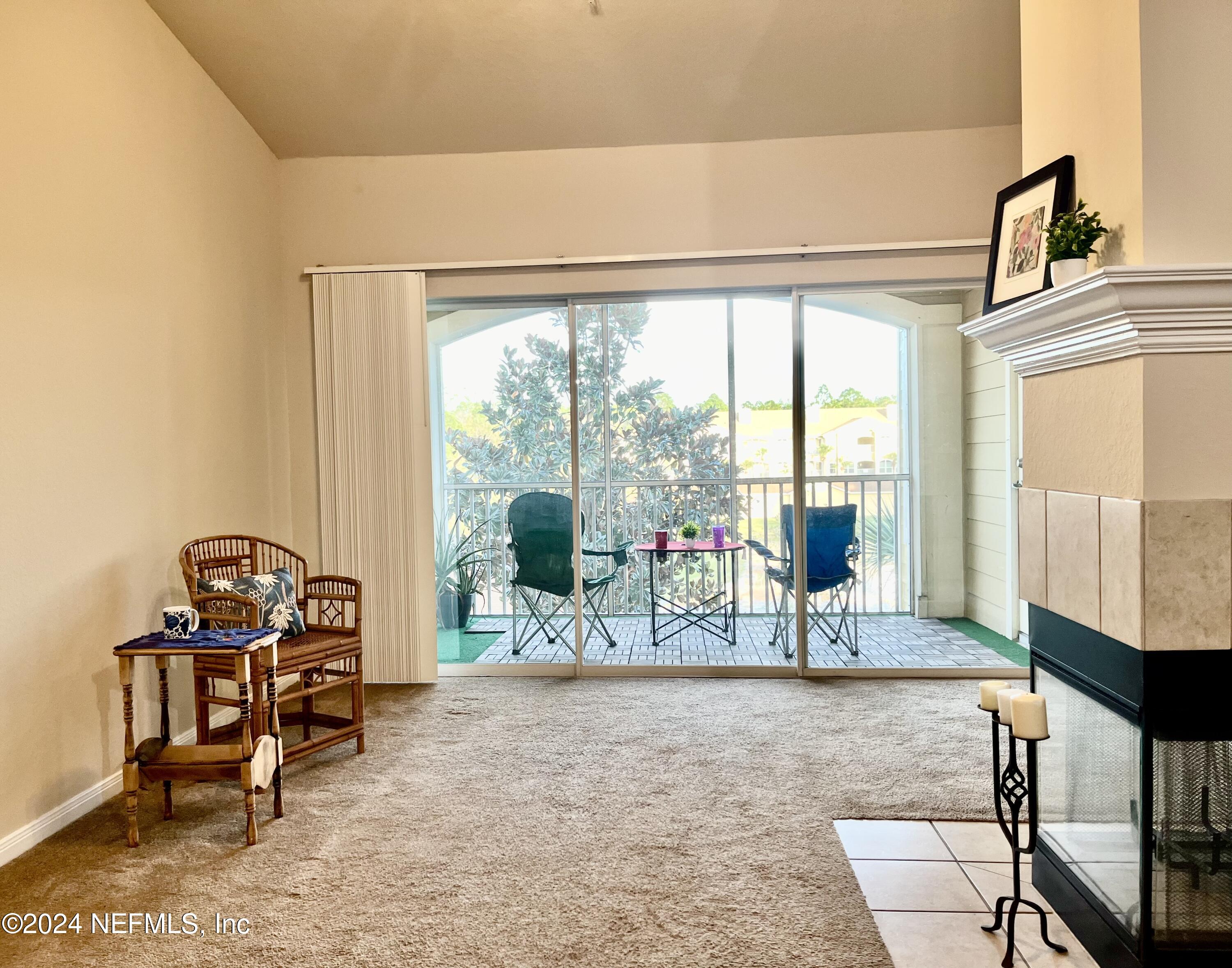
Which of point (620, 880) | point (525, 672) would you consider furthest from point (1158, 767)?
point (525, 672)

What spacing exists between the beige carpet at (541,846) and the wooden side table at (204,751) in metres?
0.18

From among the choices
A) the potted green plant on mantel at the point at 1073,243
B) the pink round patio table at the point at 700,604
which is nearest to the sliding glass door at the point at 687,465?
the pink round patio table at the point at 700,604


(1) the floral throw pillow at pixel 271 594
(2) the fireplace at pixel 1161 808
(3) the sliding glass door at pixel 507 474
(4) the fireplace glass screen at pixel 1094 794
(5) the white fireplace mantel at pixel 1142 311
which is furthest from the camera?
(3) the sliding glass door at pixel 507 474

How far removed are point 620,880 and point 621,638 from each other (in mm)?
2247

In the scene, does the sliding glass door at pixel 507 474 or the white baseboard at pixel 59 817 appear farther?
the sliding glass door at pixel 507 474

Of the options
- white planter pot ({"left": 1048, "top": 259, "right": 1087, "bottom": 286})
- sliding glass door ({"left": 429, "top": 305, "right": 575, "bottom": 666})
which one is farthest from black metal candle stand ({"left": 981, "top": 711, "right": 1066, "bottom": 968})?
sliding glass door ({"left": 429, "top": 305, "right": 575, "bottom": 666})

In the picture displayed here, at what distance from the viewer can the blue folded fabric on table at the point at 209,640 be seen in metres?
2.59

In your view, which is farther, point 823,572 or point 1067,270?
point 823,572

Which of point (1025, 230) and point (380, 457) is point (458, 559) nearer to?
point (380, 457)

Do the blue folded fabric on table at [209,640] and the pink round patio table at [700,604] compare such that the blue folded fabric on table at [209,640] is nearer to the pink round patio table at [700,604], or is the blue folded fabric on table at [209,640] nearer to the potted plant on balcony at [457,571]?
the potted plant on balcony at [457,571]

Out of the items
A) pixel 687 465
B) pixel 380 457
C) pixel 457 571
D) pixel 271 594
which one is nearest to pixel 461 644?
pixel 457 571

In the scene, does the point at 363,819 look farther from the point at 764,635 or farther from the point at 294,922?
the point at 764,635

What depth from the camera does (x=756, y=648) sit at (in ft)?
14.6

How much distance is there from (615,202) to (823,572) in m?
2.30
